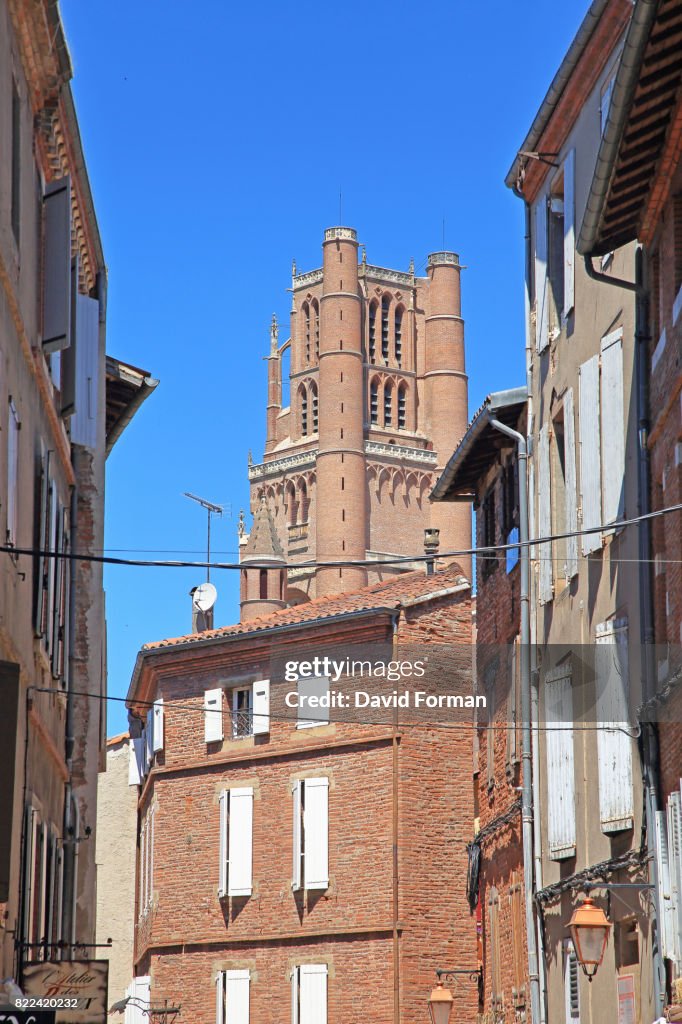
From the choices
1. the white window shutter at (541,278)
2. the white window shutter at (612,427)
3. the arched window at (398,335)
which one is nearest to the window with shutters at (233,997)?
the white window shutter at (541,278)

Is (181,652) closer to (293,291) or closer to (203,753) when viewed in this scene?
(203,753)

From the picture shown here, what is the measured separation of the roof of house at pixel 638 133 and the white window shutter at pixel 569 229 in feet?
12.1

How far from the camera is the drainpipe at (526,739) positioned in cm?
2016

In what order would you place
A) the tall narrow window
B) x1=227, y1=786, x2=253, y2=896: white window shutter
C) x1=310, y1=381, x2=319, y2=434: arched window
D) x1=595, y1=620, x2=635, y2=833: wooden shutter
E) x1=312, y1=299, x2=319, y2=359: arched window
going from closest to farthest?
the tall narrow window → x1=595, y1=620, x2=635, y2=833: wooden shutter → x1=227, y1=786, x2=253, y2=896: white window shutter → x1=310, y1=381, x2=319, y2=434: arched window → x1=312, y1=299, x2=319, y2=359: arched window

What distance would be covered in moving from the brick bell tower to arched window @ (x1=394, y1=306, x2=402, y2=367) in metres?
0.13

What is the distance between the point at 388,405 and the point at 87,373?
86551 mm

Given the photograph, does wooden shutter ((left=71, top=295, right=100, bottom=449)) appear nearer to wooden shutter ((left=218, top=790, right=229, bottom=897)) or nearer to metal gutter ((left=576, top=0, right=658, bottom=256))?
metal gutter ((left=576, top=0, right=658, bottom=256))

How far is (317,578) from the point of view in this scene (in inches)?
3642

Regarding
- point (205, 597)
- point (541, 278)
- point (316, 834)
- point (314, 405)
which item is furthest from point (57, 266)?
point (314, 405)

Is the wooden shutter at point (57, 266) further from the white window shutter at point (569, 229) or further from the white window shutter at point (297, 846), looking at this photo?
the white window shutter at point (297, 846)

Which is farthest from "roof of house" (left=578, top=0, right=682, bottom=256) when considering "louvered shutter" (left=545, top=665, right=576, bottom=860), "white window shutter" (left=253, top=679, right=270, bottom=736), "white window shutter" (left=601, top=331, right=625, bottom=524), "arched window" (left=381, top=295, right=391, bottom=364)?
"arched window" (left=381, top=295, right=391, bottom=364)

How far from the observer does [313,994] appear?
102ft

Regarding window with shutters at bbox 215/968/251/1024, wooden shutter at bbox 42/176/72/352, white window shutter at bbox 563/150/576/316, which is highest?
white window shutter at bbox 563/150/576/316

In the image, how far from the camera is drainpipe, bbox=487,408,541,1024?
66.1 feet
